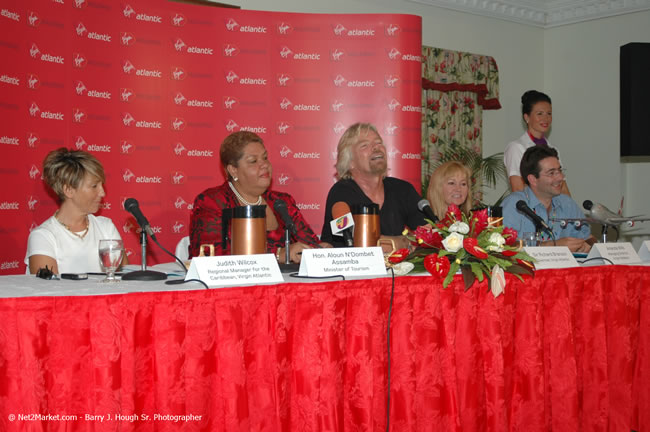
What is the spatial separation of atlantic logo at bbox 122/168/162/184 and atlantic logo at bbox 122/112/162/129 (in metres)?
0.32

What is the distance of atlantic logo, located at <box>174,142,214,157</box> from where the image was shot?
4.46 meters

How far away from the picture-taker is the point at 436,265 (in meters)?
1.88

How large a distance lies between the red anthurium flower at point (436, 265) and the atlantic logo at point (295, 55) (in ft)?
10.4

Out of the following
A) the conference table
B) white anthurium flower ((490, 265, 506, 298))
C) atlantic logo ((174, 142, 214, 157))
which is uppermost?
atlantic logo ((174, 142, 214, 157))

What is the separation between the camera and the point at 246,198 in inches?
122

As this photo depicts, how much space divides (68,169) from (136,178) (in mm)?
1708

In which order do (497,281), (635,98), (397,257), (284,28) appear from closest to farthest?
(497,281) → (397,257) → (284,28) → (635,98)

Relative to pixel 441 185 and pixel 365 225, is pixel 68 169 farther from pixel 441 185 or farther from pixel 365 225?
pixel 441 185

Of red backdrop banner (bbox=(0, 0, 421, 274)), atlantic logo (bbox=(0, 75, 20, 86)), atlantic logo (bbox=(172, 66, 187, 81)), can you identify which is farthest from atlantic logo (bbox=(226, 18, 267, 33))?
atlantic logo (bbox=(0, 75, 20, 86))

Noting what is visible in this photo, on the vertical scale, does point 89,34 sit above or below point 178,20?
below

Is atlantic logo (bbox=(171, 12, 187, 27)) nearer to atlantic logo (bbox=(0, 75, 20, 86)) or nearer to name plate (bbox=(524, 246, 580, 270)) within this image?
atlantic logo (bbox=(0, 75, 20, 86))

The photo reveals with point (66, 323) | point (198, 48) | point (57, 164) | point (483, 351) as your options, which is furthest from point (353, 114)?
point (66, 323)

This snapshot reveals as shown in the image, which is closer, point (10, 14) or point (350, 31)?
point (10, 14)

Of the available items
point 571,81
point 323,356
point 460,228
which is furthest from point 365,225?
point 571,81
